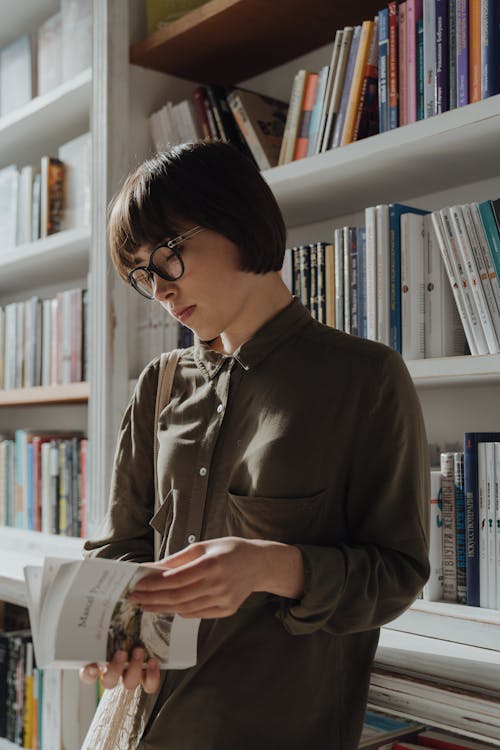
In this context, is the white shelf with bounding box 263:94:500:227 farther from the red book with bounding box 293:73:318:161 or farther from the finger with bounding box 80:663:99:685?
the finger with bounding box 80:663:99:685

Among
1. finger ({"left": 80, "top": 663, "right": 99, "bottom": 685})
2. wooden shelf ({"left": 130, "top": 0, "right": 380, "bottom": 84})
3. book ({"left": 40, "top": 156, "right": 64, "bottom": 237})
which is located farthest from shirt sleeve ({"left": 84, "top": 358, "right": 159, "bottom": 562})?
book ({"left": 40, "top": 156, "right": 64, "bottom": 237})

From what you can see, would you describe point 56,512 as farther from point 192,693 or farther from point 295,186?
point 192,693

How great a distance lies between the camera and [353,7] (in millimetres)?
1629

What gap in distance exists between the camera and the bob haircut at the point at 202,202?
99 cm

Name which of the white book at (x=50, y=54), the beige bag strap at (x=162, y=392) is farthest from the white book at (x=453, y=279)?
the white book at (x=50, y=54)

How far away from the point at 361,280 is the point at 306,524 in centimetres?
60

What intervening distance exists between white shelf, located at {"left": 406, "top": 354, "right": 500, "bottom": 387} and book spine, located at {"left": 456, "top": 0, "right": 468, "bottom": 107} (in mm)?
395

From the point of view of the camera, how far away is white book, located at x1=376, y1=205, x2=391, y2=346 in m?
1.40

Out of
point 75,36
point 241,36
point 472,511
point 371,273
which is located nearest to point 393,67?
point 371,273

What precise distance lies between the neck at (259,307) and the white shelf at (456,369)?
14.0 inches

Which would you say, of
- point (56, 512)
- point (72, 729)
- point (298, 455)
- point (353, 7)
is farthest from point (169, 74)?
point (72, 729)

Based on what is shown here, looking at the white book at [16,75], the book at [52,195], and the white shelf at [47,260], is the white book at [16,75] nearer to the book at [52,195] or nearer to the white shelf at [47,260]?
the book at [52,195]

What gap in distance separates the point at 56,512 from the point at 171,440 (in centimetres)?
124

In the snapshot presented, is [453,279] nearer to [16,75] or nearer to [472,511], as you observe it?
[472,511]
